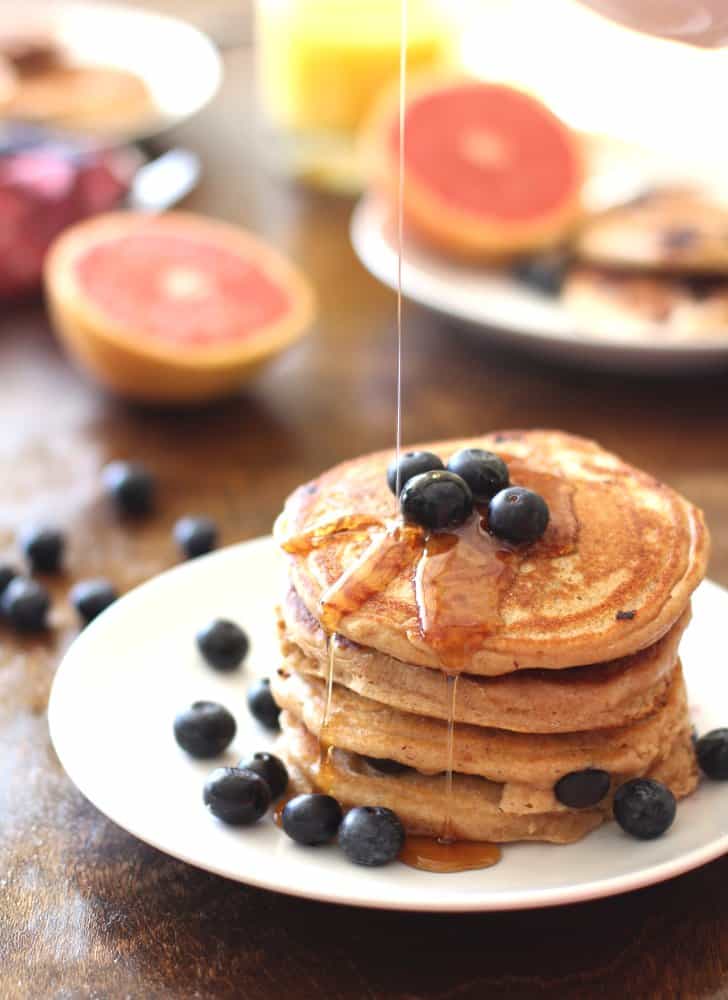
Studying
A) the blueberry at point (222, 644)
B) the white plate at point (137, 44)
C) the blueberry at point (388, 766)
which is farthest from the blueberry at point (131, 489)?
the white plate at point (137, 44)

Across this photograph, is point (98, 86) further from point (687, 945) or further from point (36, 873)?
point (687, 945)

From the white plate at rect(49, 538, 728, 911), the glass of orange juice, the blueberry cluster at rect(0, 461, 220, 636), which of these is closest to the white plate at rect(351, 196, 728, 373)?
the glass of orange juice

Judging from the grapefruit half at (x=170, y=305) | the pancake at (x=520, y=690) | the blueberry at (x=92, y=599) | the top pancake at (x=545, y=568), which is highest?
the top pancake at (x=545, y=568)

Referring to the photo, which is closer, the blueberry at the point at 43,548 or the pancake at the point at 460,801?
the pancake at the point at 460,801

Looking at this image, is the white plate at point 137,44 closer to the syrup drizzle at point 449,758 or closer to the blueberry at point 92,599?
the blueberry at point 92,599

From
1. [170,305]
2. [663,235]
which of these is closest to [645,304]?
[663,235]

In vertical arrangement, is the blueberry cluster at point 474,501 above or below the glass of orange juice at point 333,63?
above

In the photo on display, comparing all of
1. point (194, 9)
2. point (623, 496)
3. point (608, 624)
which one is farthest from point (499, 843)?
point (194, 9)
